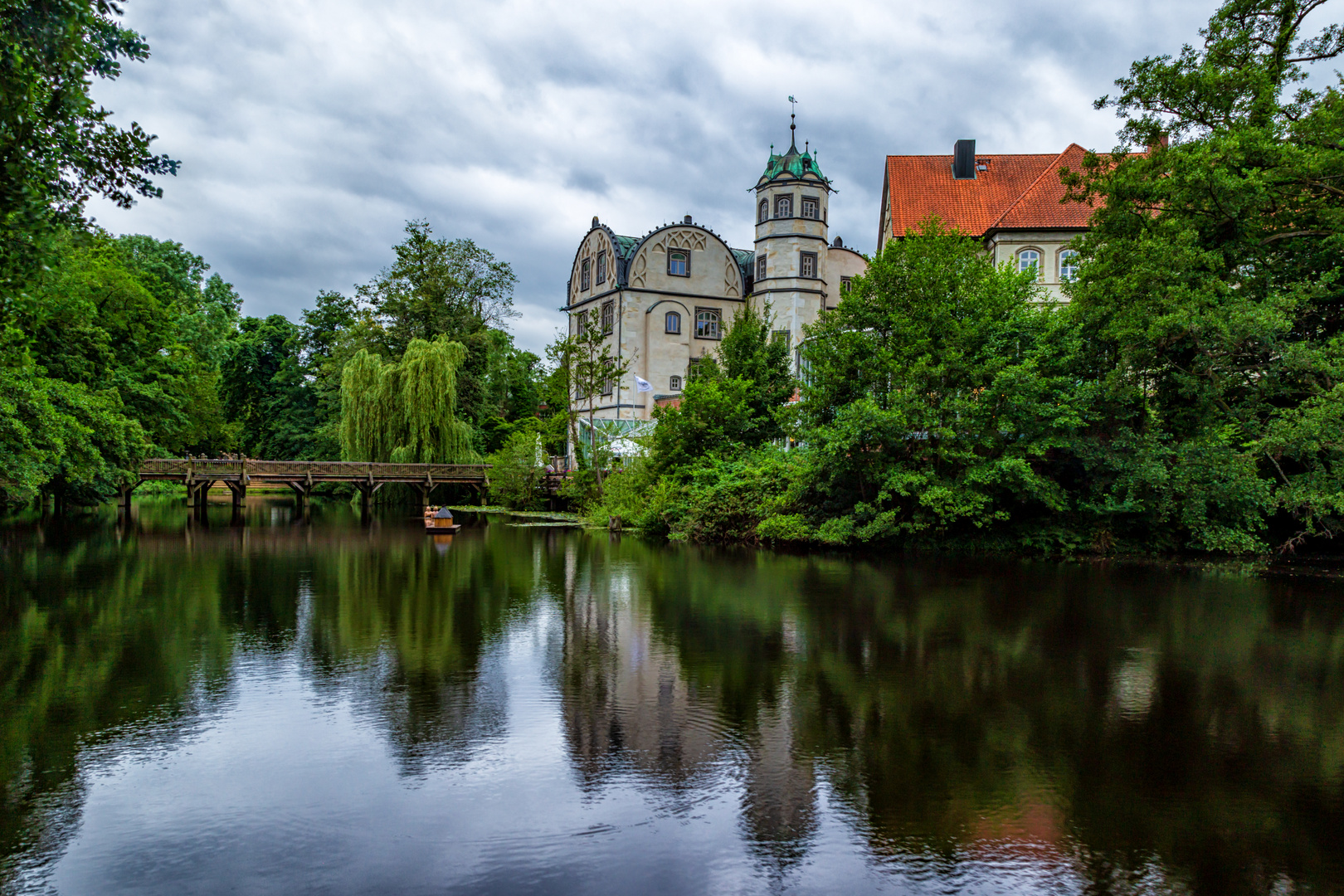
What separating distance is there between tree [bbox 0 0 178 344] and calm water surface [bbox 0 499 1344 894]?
14.8ft

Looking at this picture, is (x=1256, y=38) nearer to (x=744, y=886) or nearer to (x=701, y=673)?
(x=701, y=673)

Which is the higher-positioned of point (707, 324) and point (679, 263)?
point (679, 263)

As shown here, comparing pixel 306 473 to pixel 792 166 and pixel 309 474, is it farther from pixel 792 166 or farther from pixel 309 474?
pixel 792 166

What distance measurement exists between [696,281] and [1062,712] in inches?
1664

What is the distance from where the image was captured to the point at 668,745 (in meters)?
7.55

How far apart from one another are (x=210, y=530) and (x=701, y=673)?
26633 mm

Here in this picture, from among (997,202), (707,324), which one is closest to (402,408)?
(707,324)

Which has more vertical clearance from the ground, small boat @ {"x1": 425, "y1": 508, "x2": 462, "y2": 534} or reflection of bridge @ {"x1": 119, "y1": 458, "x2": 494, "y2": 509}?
reflection of bridge @ {"x1": 119, "y1": 458, "x2": 494, "y2": 509}

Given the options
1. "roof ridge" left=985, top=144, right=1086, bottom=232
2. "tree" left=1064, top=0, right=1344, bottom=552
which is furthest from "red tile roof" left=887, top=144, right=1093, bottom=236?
"tree" left=1064, top=0, right=1344, bottom=552

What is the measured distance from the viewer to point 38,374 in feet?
86.7

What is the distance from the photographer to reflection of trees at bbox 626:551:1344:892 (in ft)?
19.5

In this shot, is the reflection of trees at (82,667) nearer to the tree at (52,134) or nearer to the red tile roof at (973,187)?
the tree at (52,134)

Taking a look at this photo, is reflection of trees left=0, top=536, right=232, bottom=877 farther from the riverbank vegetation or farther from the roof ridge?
the roof ridge

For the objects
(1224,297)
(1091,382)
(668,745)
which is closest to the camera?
(668,745)
